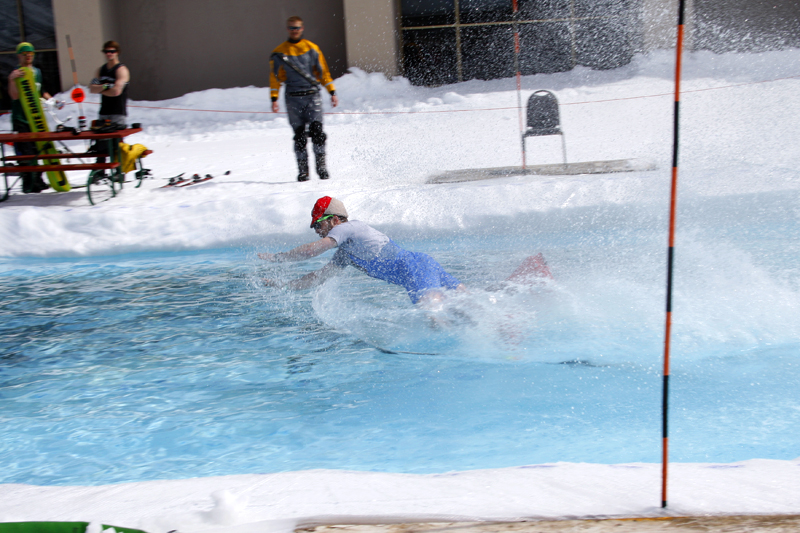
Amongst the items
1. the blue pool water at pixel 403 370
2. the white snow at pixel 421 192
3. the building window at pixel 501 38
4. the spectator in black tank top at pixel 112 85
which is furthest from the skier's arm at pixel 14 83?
the building window at pixel 501 38

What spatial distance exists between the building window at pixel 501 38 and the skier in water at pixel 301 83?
8.51 metres

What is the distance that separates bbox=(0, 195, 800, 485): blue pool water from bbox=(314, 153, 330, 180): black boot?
117 inches

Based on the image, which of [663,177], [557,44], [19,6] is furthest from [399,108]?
[19,6]

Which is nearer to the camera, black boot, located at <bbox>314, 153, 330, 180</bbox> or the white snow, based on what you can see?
the white snow

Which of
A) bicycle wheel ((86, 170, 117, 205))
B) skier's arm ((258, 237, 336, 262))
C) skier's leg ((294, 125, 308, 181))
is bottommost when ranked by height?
skier's arm ((258, 237, 336, 262))

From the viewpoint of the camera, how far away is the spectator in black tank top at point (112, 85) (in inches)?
349

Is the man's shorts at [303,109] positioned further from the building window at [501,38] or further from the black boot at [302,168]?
the building window at [501,38]

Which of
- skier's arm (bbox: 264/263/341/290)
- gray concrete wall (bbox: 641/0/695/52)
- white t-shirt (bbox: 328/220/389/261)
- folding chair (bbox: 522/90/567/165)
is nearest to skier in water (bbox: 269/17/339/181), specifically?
folding chair (bbox: 522/90/567/165)

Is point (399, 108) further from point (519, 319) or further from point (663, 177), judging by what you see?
point (519, 319)

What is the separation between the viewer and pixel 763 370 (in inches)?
148

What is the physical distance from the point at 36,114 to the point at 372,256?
6575mm

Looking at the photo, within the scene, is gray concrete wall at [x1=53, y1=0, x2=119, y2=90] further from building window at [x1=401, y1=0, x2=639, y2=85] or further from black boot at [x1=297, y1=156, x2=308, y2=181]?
black boot at [x1=297, y1=156, x2=308, y2=181]

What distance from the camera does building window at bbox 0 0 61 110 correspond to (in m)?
17.0

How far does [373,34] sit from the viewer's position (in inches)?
639
